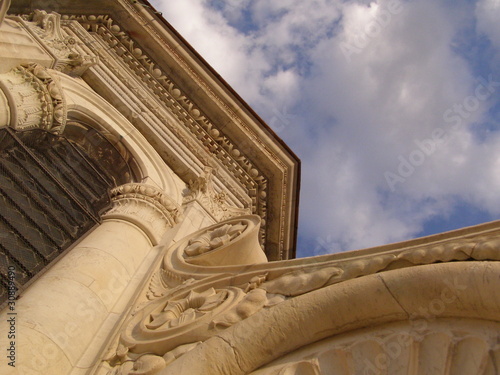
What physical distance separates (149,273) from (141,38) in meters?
5.71

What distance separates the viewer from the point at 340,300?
3857 mm

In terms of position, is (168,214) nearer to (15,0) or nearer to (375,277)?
(375,277)

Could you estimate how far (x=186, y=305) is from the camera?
15.5 ft

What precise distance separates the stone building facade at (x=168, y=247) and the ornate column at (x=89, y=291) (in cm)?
2

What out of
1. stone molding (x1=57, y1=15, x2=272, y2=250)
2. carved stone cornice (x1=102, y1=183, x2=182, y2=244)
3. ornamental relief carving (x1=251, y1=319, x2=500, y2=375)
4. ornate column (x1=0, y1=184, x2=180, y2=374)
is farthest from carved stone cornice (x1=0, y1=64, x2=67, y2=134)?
ornamental relief carving (x1=251, y1=319, x2=500, y2=375)

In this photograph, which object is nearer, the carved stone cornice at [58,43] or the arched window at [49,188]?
the arched window at [49,188]

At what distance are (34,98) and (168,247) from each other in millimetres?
2708

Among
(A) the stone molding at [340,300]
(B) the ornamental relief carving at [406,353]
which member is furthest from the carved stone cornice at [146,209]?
(B) the ornamental relief carving at [406,353]

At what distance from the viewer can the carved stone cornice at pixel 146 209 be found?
6.24 metres

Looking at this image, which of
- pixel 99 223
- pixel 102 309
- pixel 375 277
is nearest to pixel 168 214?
pixel 99 223

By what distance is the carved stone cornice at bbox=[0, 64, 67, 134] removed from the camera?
645 centimetres

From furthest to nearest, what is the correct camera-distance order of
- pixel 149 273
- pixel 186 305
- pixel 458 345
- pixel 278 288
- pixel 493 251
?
pixel 149 273
pixel 186 305
pixel 278 288
pixel 493 251
pixel 458 345

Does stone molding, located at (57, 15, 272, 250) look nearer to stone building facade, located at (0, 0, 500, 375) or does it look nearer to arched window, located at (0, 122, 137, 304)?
stone building facade, located at (0, 0, 500, 375)

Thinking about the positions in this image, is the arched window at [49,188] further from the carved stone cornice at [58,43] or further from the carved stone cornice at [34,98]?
the carved stone cornice at [58,43]
